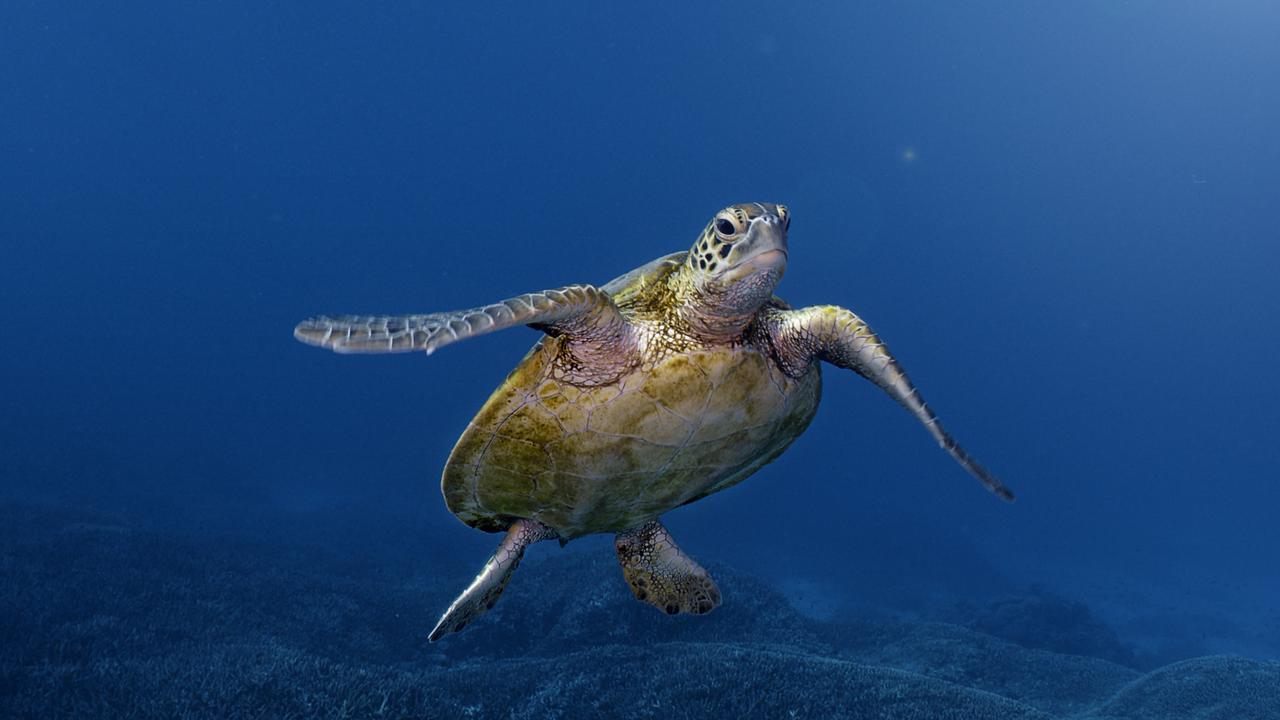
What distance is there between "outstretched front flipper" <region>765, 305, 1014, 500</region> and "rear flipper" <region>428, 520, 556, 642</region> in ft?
7.42

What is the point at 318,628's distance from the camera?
29.7ft

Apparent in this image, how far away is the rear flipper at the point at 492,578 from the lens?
432 centimetres

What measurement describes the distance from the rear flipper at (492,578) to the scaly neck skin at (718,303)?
210 cm

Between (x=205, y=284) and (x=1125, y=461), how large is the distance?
13129 cm

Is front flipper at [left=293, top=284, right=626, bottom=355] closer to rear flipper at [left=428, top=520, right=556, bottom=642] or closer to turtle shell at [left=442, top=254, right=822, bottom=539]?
turtle shell at [left=442, top=254, right=822, bottom=539]

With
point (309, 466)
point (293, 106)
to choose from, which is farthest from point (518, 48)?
point (309, 466)

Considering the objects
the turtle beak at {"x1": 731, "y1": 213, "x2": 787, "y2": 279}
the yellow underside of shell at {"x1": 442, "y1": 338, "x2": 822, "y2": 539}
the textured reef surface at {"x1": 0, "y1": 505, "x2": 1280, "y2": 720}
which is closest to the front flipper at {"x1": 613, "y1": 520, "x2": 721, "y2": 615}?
the yellow underside of shell at {"x1": 442, "y1": 338, "x2": 822, "y2": 539}

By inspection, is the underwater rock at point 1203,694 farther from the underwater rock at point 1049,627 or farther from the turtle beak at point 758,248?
the turtle beak at point 758,248

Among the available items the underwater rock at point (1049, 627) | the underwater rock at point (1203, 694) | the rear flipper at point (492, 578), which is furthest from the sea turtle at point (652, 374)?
the underwater rock at point (1049, 627)

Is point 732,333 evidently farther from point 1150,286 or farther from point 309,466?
point 1150,286

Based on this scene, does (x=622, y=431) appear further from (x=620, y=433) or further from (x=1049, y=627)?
(x=1049, y=627)

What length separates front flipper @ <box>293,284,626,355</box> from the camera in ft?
7.27

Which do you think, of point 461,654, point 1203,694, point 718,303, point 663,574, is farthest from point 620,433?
point 1203,694

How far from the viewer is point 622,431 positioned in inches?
124
